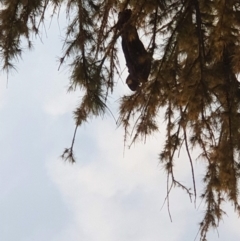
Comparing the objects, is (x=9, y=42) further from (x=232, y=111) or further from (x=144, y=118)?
(x=232, y=111)

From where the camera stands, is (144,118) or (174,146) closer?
(144,118)

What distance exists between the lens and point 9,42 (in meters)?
3.05

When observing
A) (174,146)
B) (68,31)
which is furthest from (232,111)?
(68,31)

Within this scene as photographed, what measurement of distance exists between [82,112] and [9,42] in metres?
0.68

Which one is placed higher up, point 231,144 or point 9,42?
point 9,42

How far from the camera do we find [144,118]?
307cm

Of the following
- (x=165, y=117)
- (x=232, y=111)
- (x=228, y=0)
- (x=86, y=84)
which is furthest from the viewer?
(x=165, y=117)

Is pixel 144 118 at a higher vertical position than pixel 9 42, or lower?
lower

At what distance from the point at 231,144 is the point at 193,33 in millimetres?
854

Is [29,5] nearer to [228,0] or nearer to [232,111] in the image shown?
[228,0]

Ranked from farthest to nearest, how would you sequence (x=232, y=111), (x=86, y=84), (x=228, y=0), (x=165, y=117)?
(x=165, y=117) → (x=232, y=111) → (x=86, y=84) → (x=228, y=0)

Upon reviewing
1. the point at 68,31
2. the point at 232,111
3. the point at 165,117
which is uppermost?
the point at 68,31

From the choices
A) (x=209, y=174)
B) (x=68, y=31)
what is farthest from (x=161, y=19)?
(x=209, y=174)

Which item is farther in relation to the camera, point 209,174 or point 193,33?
point 209,174
